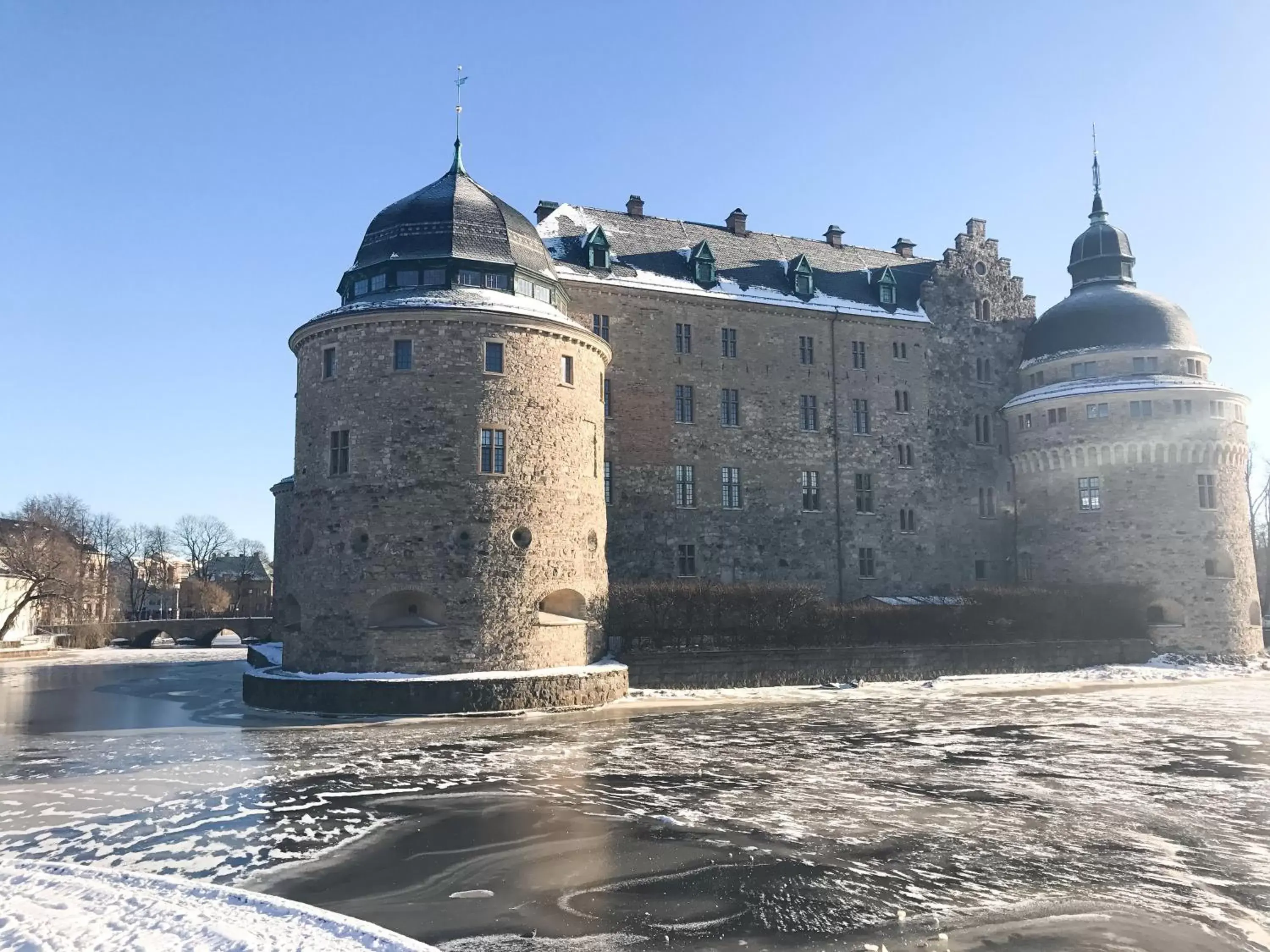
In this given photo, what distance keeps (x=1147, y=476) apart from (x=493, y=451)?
2767 cm

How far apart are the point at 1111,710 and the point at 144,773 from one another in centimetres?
2304

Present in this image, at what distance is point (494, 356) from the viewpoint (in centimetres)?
2769

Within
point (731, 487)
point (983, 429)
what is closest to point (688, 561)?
point (731, 487)

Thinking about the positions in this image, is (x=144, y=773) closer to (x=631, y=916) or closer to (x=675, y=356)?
(x=631, y=916)

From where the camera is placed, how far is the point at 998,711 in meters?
25.5

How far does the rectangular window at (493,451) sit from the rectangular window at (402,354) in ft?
9.58

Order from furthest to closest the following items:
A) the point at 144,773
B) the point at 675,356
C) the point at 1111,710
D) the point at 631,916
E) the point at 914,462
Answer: the point at 914,462 < the point at 675,356 < the point at 1111,710 < the point at 144,773 < the point at 631,916

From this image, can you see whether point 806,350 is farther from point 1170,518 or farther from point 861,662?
point 1170,518

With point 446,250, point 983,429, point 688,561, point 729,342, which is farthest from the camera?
point 983,429

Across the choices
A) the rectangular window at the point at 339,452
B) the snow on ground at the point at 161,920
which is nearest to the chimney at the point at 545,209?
the rectangular window at the point at 339,452

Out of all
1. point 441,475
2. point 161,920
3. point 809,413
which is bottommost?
point 161,920

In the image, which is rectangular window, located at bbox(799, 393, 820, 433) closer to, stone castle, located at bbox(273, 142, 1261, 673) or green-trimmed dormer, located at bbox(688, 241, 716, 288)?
stone castle, located at bbox(273, 142, 1261, 673)

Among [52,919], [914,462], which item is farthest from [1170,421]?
[52,919]

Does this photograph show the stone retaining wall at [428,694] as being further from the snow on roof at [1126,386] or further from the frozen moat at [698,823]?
the snow on roof at [1126,386]
